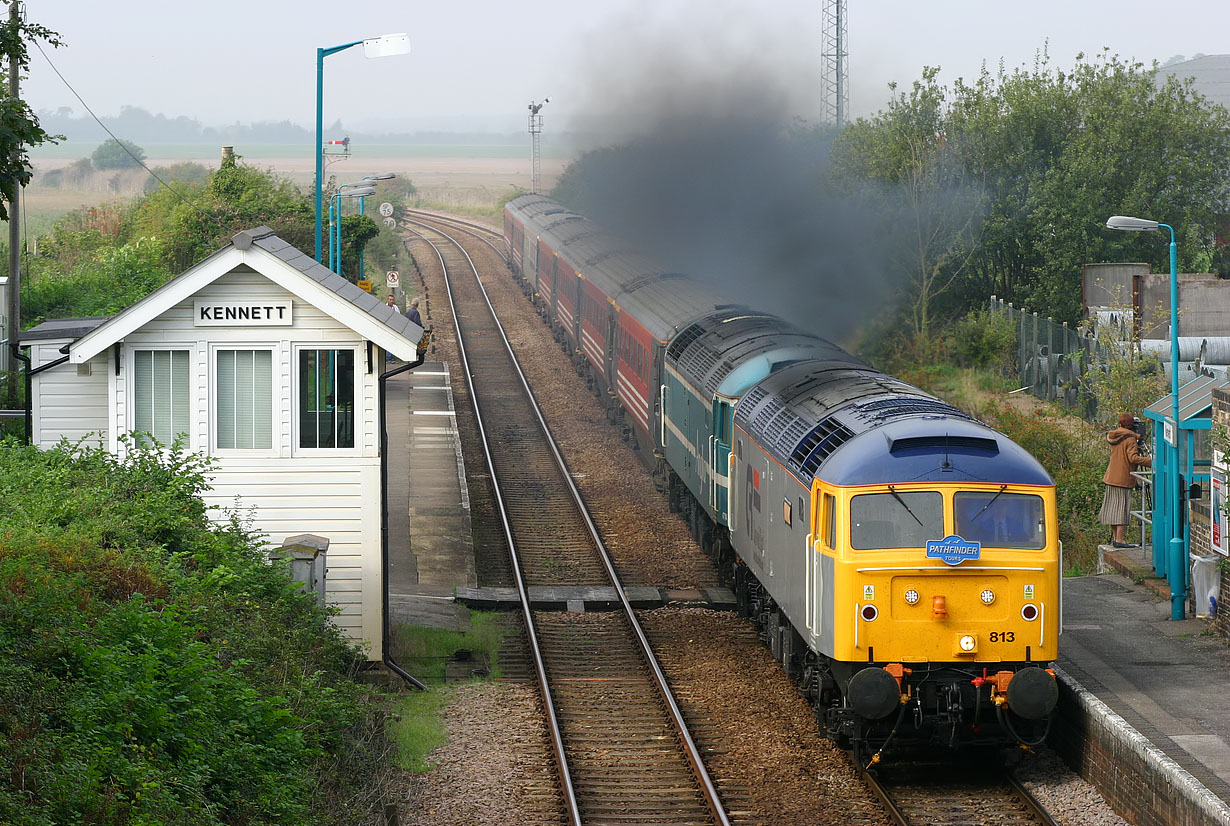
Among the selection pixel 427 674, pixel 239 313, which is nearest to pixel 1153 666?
pixel 427 674

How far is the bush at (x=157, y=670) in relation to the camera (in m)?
7.84

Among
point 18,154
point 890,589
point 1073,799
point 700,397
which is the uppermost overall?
point 18,154

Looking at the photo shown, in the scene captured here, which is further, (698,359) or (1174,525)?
(698,359)

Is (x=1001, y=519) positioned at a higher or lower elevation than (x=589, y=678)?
higher

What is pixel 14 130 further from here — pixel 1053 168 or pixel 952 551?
pixel 1053 168

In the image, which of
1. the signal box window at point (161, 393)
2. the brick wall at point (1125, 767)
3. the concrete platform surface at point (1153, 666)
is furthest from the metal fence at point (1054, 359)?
the signal box window at point (161, 393)

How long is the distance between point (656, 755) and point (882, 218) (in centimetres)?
2543

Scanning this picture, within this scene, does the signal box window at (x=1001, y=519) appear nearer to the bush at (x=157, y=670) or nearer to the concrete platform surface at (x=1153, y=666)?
the concrete platform surface at (x=1153, y=666)

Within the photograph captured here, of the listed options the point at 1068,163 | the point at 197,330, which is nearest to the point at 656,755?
the point at 197,330

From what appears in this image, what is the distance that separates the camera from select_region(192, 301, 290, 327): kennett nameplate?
14.1 meters

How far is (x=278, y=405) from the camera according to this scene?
1422cm

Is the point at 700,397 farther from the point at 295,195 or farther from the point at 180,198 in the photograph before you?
the point at 295,195

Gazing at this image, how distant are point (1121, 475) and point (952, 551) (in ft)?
23.4

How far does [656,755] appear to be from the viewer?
12.2 meters
